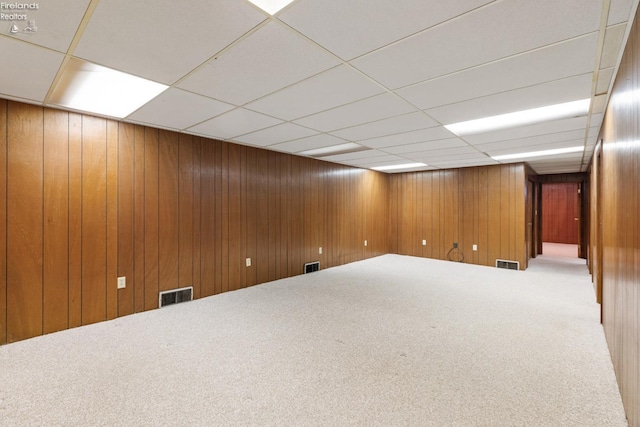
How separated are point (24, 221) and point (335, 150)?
3.72 meters

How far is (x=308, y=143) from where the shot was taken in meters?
4.25

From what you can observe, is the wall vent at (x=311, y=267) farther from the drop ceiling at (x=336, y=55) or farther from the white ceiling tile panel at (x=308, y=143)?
the drop ceiling at (x=336, y=55)

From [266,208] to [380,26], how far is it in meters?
3.47

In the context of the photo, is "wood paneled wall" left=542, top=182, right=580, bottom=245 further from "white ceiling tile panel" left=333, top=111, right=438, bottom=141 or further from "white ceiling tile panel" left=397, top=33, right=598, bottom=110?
"white ceiling tile panel" left=397, top=33, right=598, bottom=110

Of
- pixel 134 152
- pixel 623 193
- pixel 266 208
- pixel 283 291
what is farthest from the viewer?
pixel 266 208

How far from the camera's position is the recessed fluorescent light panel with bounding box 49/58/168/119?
209 cm

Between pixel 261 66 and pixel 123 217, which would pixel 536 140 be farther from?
pixel 123 217

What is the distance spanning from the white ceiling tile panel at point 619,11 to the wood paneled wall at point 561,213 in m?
10.4

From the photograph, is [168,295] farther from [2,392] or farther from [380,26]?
[380,26]

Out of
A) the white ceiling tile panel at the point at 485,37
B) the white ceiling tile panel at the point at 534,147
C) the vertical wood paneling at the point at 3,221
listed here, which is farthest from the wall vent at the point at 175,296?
the white ceiling tile panel at the point at 534,147

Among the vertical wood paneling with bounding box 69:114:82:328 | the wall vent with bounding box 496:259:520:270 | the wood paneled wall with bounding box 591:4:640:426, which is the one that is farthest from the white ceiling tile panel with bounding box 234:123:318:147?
the wall vent with bounding box 496:259:520:270

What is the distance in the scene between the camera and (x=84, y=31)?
1.61 metres

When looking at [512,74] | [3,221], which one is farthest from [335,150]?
[3,221]

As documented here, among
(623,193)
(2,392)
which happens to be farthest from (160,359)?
(623,193)
